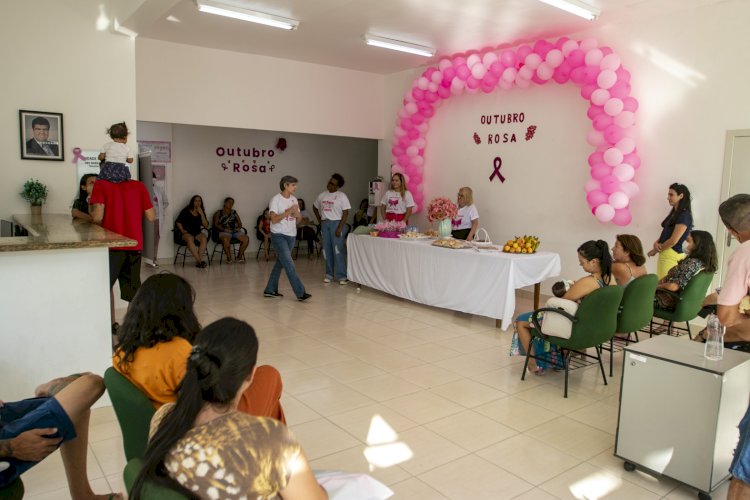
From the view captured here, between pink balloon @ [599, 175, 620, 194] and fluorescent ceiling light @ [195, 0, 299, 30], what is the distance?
4.04m

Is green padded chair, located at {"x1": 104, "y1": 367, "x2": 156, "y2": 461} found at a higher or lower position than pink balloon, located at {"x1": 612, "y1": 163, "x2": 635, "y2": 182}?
lower

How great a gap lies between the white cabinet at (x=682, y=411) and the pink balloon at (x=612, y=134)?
363cm

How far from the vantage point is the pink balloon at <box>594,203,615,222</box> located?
622cm

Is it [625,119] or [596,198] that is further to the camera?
[596,198]

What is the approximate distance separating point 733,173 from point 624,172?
1.01 m

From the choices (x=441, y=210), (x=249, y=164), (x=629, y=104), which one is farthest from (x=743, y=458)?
(x=249, y=164)

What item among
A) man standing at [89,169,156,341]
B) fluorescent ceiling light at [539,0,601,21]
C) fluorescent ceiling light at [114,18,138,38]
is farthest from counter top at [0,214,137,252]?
fluorescent ceiling light at [539,0,601,21]

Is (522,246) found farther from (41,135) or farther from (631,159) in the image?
(41,135)

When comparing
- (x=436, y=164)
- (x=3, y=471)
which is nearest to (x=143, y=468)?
(x=3, y=471)

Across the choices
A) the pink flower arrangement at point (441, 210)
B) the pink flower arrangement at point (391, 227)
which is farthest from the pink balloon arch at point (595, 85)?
the pink flower arrangement at point (391, 227)

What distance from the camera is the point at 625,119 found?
20.0ft

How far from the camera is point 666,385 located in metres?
2.91

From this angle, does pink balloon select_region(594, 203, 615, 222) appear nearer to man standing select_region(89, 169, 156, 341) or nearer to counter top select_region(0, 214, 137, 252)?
man standing select_region(89, 169, 156, 341)

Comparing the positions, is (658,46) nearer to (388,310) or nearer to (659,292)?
(659,292)
